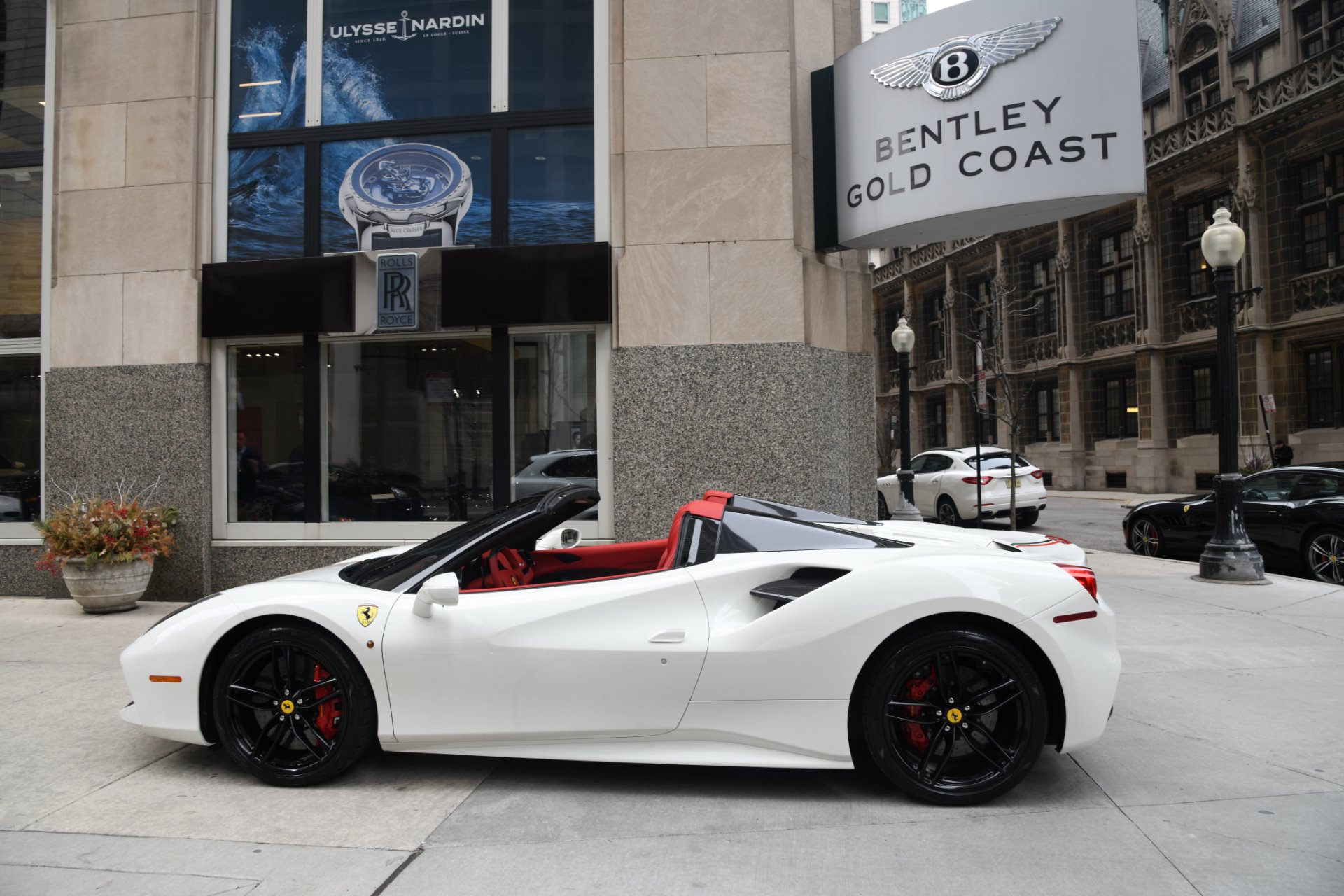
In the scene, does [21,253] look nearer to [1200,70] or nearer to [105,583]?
[105,583]

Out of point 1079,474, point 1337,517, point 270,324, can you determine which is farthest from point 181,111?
point 1079,474

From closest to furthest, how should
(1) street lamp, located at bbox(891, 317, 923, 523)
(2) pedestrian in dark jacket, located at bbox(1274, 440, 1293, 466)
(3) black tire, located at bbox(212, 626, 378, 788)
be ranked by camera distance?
(3) black tire, located at bbox(212, 626, 378, 788)
(1) street lamp, located at bbox(891, 317, 923, 523)
(2) pedestrian in dark jacket, located at bbox(1274, 440, 1293, 466)

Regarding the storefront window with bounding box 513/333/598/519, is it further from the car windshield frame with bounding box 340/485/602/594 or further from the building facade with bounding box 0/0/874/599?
the car windshield frame with bounding box 340/485/602/594

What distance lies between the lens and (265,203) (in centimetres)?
888

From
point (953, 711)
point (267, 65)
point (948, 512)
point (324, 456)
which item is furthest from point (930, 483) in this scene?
point (953, 711)

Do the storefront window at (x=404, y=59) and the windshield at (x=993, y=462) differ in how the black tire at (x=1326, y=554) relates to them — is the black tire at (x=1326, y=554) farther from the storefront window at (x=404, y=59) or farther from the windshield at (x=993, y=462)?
the storefront window at (x=404, y=59)

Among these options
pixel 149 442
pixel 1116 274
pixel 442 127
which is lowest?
pixel 149 442

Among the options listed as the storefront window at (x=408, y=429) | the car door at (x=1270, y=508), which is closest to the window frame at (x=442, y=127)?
the storefront window at (x=408, y=429)

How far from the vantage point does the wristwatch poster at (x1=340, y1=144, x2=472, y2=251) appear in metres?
8.65

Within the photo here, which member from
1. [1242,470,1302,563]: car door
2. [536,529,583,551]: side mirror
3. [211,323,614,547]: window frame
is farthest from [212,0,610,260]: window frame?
[1242,470,1302,563]: car door

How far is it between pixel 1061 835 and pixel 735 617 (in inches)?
55.6

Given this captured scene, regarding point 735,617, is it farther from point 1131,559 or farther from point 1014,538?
point 1131,559

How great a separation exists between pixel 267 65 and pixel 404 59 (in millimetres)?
1410

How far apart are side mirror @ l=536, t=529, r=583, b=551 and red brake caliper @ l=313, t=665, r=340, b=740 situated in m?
1.32
